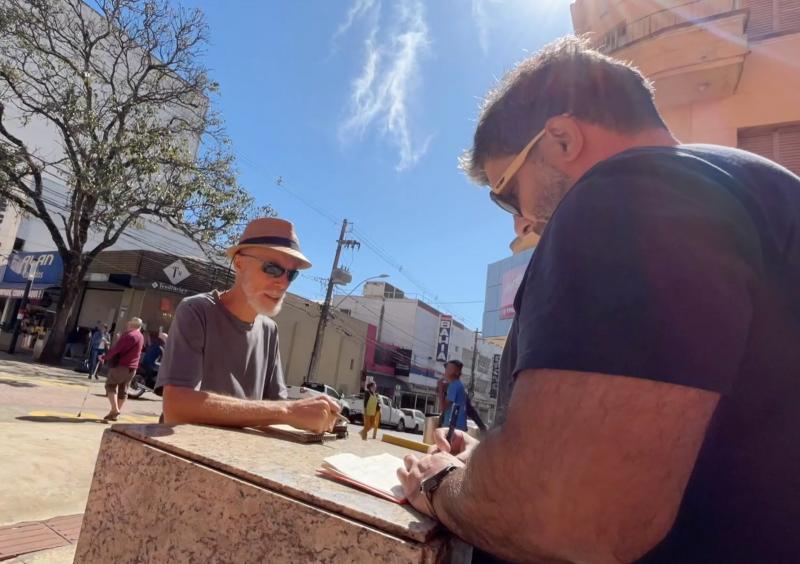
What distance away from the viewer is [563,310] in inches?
26.5

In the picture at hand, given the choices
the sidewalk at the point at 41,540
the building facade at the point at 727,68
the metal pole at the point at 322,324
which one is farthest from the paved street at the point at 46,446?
the metal pole at the point at 322,324

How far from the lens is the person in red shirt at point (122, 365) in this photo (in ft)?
23.8

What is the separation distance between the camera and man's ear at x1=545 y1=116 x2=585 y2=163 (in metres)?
1.06

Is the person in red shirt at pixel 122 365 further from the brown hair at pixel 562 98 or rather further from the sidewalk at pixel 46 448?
the brown hair at pixel 562 98

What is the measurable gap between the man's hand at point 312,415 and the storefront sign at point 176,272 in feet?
61.4

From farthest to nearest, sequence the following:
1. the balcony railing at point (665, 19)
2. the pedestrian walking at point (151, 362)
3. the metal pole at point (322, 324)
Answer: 1. the metal pole at point (322, 324)
2. the pedestrian walking at point (151, 362)
3. the balcony railing at point (665, 19)

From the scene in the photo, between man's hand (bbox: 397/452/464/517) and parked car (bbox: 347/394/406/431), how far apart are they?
781 inches

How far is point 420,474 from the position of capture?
0.91 metres

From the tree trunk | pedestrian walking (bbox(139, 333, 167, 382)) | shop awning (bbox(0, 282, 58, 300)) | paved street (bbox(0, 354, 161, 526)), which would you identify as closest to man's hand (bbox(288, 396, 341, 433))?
paved street (bbox(0, 354, 161, 526))

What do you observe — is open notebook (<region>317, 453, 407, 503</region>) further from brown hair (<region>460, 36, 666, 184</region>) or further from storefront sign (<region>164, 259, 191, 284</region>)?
storefront sign (<region>164, 259, 191, 284</region>)

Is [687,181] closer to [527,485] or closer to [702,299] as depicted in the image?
[702,299]

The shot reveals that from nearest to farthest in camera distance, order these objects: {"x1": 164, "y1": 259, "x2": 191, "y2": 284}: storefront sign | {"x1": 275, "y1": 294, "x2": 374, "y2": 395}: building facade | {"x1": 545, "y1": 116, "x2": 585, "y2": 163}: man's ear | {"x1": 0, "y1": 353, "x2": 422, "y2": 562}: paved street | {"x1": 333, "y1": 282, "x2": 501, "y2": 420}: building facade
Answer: {"x1": 545, "y1": 116, "x2": 585, "y2": 163}: man's ear < {"x1": 0, "y1": 353, "x2": 422, "y2": 562}: paved street < {"x1": 164, "y1": 259, "x2": 191, "y2": 284}: storefront sign < {"x1": 275, "y1": 294, "x2": 374, "y2": 395}: building facade < {"x1": 333, "y1": 282, "x2": 501, "y2": 420}: building facade

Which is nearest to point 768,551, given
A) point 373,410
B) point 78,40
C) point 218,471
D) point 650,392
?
point 650,392

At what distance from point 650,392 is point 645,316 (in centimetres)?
10
